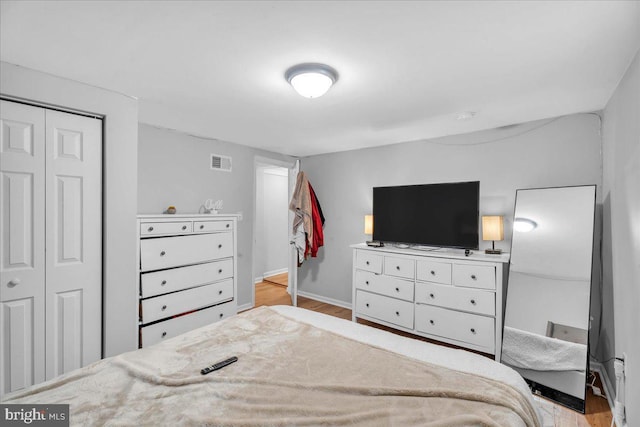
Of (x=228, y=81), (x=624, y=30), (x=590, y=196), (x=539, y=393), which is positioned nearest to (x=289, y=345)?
(x=228, y=81)

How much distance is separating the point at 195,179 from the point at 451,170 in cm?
312

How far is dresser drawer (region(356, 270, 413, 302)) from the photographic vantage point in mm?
3330

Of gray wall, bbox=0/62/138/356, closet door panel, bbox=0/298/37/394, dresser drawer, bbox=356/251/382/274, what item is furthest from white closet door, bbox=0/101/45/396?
dresser drawer, bbox=356/251/382/274

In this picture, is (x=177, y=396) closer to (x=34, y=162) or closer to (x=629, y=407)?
(x=34, y=162)

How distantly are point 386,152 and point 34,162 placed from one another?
11.6ft

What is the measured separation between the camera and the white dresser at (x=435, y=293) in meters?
2.84

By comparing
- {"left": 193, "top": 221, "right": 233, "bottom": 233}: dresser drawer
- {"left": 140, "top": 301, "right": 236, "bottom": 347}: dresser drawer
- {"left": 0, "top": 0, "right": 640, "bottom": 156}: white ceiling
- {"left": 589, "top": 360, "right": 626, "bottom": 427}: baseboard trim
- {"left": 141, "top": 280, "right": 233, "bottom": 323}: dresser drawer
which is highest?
{"left": 0, "top": 0, "right": 640, "bottom": 156}: white ceiling

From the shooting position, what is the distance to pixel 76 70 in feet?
6.61

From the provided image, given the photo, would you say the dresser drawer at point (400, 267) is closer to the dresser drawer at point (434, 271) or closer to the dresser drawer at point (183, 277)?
the dresser drawer at point (434, 271)

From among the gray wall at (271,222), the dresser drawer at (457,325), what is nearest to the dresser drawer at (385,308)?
the dresser drawer at (457,325)

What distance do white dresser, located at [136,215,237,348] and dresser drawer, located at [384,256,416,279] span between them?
5.97 feet

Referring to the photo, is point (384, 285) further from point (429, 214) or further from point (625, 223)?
point (625, 223)

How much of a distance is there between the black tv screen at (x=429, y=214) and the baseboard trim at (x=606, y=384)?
1.37 metres

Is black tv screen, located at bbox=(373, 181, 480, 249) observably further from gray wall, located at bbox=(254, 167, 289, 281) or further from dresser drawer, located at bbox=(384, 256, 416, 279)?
gray wall, located at bbox=(254, 167, 289, 281)
